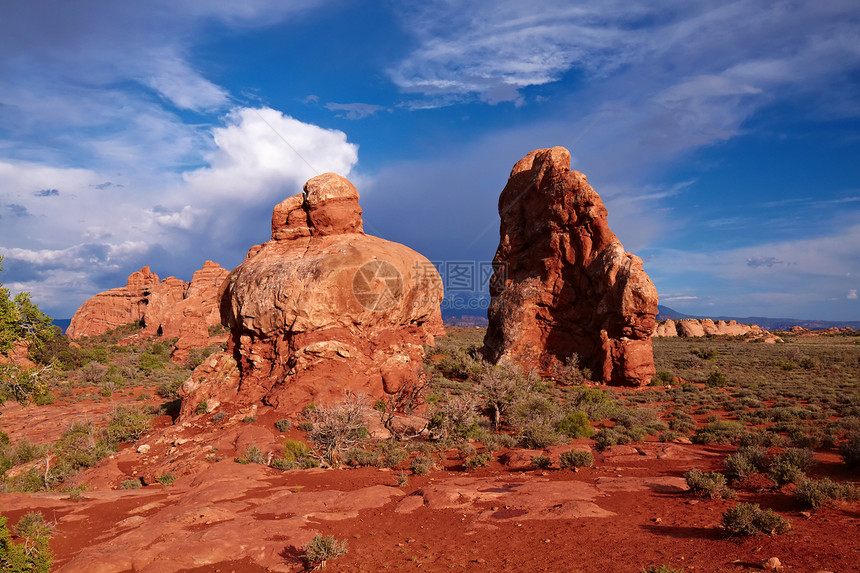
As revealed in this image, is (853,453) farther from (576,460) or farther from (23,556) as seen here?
(23,556)

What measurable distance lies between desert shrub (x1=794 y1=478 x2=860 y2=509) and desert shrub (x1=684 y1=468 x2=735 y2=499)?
104 cm

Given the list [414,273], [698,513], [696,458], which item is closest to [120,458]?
[414,273]

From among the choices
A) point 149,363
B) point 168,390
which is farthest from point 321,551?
point 149,363

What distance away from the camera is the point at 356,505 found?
29.8 feet

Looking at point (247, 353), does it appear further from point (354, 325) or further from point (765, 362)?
point (765, 362)

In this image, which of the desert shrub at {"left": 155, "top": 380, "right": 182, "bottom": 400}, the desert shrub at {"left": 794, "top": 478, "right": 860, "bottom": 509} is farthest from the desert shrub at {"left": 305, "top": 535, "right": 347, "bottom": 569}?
the desert shrub at {"left": 155, "top": 380, "right": 182, "bottom": 400}

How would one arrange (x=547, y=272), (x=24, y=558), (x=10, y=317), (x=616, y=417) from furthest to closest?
1. (x=547, y=272)
2. (x=616, y=417)
3. (x=10, y=317)
4. (x=24, y=558)

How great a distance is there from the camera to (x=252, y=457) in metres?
12.7

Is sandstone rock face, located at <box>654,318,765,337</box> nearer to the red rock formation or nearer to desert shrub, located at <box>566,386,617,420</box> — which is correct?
desert shrub, located at <box>566,386,617,420</box>

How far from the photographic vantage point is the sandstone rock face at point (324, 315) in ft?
53.3

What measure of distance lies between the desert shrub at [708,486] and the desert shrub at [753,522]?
6.26ft

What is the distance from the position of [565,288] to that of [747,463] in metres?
21.1

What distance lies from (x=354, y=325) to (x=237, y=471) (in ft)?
22.2

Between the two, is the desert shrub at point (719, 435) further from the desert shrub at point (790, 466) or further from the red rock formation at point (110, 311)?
the red rock formation at point (110, 311)
